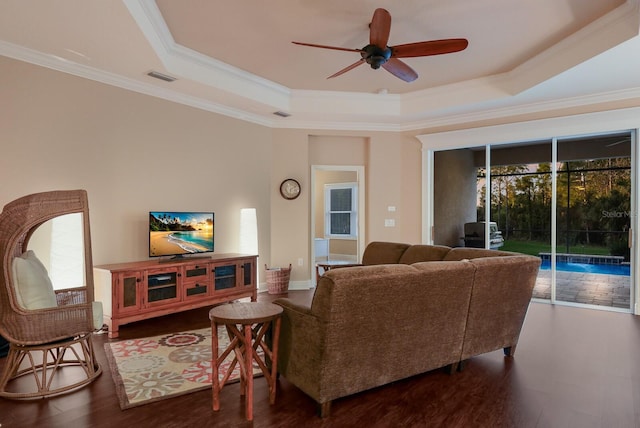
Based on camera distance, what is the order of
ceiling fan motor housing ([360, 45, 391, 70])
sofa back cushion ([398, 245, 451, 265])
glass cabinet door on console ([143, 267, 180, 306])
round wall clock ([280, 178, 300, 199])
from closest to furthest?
ceiling fan motor housing ([360, 45, 391, 70]) < sofa back cushion ([398, 245, 451, 265]) < glass cabinet door on console ([143, 267, 180, 306]) < round wall clock ([280, 178, 300, 199])

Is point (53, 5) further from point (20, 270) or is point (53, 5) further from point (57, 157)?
point (20, 270)

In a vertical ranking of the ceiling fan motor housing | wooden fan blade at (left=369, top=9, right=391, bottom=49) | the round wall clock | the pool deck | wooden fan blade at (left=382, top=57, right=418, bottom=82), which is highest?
wooden fan blade at (left=369, top=9, right=391, bottom=49)

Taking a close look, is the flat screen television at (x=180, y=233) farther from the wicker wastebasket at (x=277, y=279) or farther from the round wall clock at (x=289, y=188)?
the round wall clock at (x=289, y=188)

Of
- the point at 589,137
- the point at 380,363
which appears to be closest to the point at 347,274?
the point at 380,363

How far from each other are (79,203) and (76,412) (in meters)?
1.41

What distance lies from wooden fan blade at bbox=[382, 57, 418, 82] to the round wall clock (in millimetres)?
2676

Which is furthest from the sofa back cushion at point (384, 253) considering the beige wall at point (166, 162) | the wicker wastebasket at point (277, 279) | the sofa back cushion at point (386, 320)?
the beige wall at point (166, 162)

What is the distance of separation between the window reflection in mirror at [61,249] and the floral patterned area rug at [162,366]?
81 centimetres

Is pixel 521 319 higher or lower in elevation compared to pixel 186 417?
higher

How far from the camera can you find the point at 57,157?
387 cm

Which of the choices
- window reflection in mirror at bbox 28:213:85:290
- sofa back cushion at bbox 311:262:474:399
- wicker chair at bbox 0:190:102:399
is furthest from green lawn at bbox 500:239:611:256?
window reflection in mirror at bbox 28:213:85:290

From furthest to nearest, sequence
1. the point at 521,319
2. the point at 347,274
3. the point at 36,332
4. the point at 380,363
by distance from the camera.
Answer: the point at 521,319 → the point at 36,332 → the point at 380,363 → the point at 347,274

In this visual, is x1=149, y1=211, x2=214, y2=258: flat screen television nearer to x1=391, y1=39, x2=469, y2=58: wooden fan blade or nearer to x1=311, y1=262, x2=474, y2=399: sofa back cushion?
x1=311, y1=262, x2=474, y2=399: sofa back cushion

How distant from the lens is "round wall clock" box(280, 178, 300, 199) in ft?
20.5
